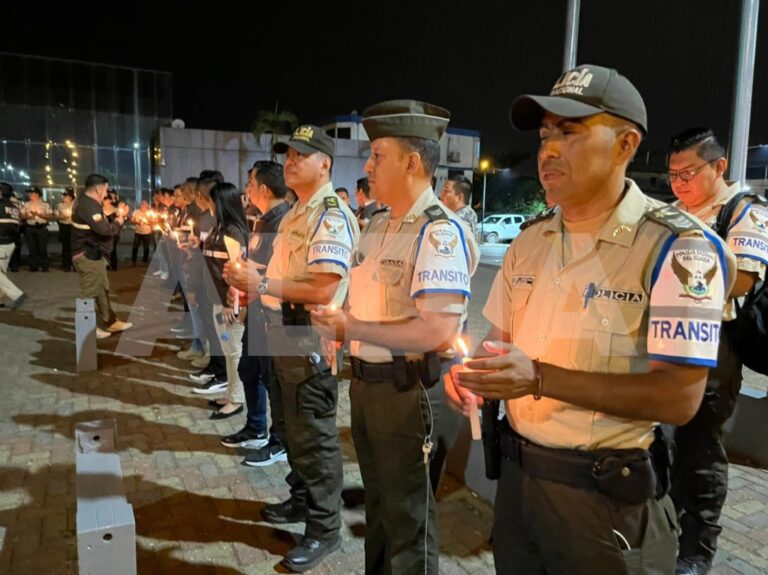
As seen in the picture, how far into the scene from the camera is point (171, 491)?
4.11 meters

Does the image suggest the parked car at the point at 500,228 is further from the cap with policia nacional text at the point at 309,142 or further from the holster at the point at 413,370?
the holster at the point at 413,370

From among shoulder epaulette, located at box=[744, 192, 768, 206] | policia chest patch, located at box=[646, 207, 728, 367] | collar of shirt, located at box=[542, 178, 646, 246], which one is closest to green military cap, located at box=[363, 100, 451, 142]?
collar of shirt, located at box=[542, 178, 646, 246]

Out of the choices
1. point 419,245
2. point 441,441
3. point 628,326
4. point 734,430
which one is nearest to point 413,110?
point 419,245

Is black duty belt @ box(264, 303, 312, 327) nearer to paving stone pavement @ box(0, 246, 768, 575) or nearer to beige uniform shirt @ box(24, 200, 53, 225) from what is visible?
paving stone pavement @ box(0, 246, 768, 575)

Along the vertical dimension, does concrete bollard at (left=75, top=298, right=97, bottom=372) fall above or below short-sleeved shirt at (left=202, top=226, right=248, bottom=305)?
below

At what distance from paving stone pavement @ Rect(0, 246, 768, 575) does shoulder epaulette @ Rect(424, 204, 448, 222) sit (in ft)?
6.78

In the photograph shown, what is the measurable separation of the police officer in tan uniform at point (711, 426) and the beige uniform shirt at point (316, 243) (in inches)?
70.4

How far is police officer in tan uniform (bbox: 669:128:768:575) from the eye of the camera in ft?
9.67

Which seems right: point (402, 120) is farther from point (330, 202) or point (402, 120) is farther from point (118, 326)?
point (118, 326)

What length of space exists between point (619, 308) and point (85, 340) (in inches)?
270

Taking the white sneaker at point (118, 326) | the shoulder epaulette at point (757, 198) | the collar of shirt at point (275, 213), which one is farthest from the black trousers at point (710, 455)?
the white sneaker at point (118, 326)

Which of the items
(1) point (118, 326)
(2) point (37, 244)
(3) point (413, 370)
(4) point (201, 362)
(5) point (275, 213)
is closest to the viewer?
(3) point (413, 370)

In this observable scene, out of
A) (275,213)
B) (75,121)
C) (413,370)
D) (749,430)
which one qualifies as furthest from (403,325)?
(75,121)

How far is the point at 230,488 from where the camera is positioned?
416 cm
